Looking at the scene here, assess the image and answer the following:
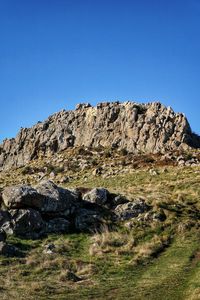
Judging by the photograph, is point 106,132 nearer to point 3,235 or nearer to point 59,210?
point 59,210

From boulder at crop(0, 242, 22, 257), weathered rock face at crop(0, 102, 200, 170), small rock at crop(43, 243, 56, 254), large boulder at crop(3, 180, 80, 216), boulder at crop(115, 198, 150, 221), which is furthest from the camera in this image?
weathered rock face at crop(0, 102, 200, 170)

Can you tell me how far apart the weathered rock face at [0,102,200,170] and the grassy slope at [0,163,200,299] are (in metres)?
50.5

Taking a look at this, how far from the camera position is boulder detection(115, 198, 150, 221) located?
39844 millimetres

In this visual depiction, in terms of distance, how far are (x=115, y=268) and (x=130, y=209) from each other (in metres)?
11.4

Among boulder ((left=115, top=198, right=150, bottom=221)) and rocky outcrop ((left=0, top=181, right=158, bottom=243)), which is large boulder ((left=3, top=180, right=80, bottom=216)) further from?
boulder ((left=115, top=198, right=150, bottom=221))

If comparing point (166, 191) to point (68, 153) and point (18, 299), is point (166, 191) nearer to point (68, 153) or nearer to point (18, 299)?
point (18, 299)

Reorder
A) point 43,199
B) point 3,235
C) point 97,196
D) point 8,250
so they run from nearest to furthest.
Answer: point 8,250 < point 3,235 < point 43,199 < point 97,196

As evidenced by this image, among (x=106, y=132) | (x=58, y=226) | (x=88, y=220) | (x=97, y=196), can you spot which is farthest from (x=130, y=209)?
(x=106, y=132)

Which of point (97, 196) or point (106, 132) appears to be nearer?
point (97, 196)

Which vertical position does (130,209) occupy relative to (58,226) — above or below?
above

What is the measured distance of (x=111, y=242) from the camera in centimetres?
3466

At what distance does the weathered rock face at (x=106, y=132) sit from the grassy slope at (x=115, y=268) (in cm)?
5054

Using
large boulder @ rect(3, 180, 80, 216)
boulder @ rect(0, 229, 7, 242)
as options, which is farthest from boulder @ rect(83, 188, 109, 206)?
boulder @ rect(0, 229, 7, 242)

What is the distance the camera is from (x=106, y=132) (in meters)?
103
